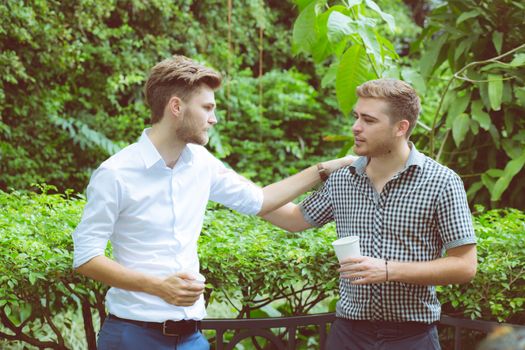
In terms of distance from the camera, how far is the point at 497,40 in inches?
190

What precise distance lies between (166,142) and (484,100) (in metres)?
2.86

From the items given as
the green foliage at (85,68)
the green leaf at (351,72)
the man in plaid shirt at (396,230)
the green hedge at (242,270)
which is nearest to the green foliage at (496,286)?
the green hedge at (242,270)

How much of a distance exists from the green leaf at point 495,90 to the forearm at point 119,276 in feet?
9.54

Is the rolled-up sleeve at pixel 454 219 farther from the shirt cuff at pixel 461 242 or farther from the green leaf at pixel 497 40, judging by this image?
the green leaf at pixel 497 40

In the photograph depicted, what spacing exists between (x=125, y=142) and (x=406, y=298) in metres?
6.28

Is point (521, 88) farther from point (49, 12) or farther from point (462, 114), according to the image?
point (49, 12)

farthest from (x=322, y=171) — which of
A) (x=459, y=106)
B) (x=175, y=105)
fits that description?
(x=459, y=106)

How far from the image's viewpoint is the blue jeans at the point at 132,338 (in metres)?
2.43

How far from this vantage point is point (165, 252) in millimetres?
2459

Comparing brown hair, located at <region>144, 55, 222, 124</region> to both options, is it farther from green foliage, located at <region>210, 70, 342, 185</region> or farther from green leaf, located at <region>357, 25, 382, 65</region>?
green foliage, located at <region>210, 70, 342, 185</region>

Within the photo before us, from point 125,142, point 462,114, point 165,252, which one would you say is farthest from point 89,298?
point 125,142

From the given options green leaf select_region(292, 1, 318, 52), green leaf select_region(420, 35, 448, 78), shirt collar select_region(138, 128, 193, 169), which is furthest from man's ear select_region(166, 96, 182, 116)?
green leaf select_region(420, 35, 448, 78)

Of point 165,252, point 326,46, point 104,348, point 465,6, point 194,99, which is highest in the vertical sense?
point 465,6

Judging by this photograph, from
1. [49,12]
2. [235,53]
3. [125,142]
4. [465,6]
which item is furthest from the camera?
[235,53]
